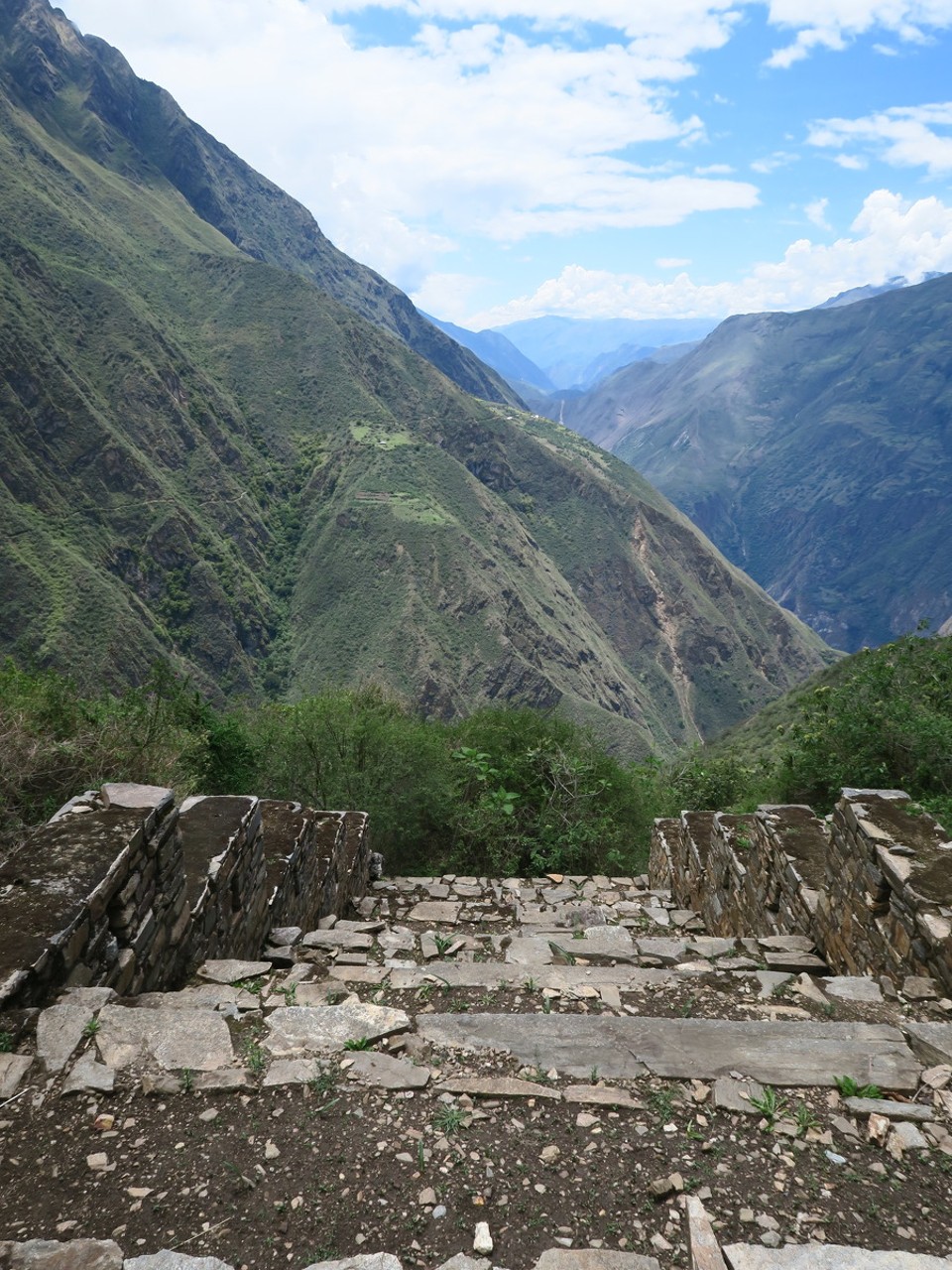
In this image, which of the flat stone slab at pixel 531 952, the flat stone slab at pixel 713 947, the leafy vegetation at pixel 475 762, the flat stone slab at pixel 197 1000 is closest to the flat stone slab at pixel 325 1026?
the flat stone slab at pixel 197 1000

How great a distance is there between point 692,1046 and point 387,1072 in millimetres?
1768

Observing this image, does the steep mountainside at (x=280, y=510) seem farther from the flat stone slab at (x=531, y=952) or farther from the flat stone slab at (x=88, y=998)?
the flat stone slab at (x=88, y=998)

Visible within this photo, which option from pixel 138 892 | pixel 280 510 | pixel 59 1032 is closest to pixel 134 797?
pixel 138 892

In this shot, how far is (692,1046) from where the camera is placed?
4156 mm

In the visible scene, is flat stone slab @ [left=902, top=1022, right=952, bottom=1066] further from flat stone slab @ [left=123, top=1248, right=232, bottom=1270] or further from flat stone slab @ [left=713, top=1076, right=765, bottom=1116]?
flat stone slab @ [left=123, top=1248, right=232, bottom=1270]

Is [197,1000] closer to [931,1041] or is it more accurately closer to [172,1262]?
[172,1262]

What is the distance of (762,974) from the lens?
18.7 feet

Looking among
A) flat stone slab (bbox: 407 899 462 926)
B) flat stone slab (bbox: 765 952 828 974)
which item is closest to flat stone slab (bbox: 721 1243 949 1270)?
flat stone slab (bbox: 765 952 828 974)

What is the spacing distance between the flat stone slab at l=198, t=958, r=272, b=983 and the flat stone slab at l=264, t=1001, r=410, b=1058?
1.26 metres

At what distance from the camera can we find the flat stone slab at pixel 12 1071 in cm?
359

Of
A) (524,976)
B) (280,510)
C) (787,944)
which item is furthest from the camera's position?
(280,510)

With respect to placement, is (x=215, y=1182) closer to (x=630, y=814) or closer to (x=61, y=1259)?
(x=61, y=1259)

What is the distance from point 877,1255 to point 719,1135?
0.79 meters

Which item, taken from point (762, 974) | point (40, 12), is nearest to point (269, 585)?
point (762, 974)
